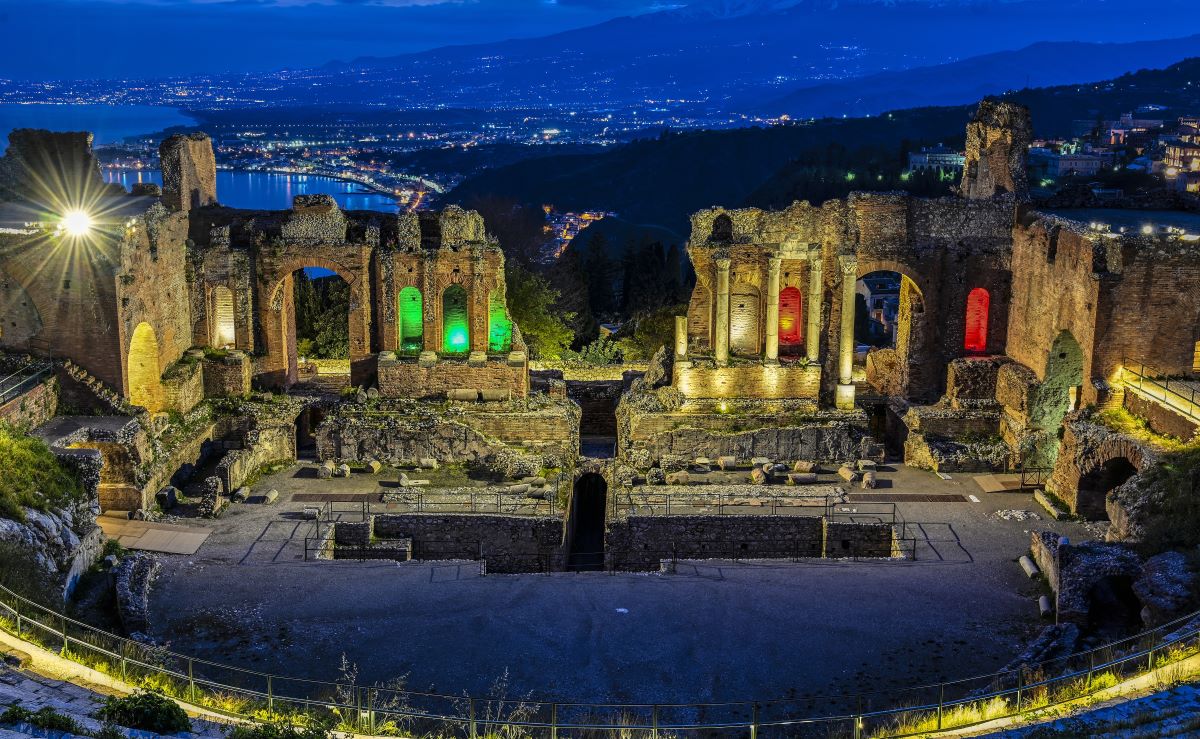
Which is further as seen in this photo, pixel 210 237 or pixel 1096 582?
pixel 210 237

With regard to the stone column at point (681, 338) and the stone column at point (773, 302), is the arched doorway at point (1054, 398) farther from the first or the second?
the stone column at point (681, 338)

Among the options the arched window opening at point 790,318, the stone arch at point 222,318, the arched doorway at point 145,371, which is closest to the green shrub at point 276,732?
the arched doorway at point 145,371

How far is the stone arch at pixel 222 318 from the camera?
119ft

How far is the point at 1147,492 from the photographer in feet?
85.7

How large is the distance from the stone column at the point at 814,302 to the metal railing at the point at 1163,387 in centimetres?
821

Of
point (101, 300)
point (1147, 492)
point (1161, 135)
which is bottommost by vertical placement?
point (1147, 492)

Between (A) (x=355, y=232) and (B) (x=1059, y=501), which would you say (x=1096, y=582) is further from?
(A) (x=355, y=232)

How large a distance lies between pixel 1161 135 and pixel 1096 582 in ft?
262

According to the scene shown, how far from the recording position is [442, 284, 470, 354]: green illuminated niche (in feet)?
120

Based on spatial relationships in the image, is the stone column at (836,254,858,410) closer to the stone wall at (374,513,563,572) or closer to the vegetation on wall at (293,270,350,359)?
the stone wall at (374,513,563,572)

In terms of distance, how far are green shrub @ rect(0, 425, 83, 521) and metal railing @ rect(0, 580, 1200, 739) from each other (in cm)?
421

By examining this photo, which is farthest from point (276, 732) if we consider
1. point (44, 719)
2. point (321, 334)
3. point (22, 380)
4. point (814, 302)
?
point (321, 334)

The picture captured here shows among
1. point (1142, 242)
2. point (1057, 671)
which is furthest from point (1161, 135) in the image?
point (1057, 671)

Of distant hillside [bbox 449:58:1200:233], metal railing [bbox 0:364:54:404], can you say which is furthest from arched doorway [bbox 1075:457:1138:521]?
distant hillside [bbox 449:58:1200:233]
